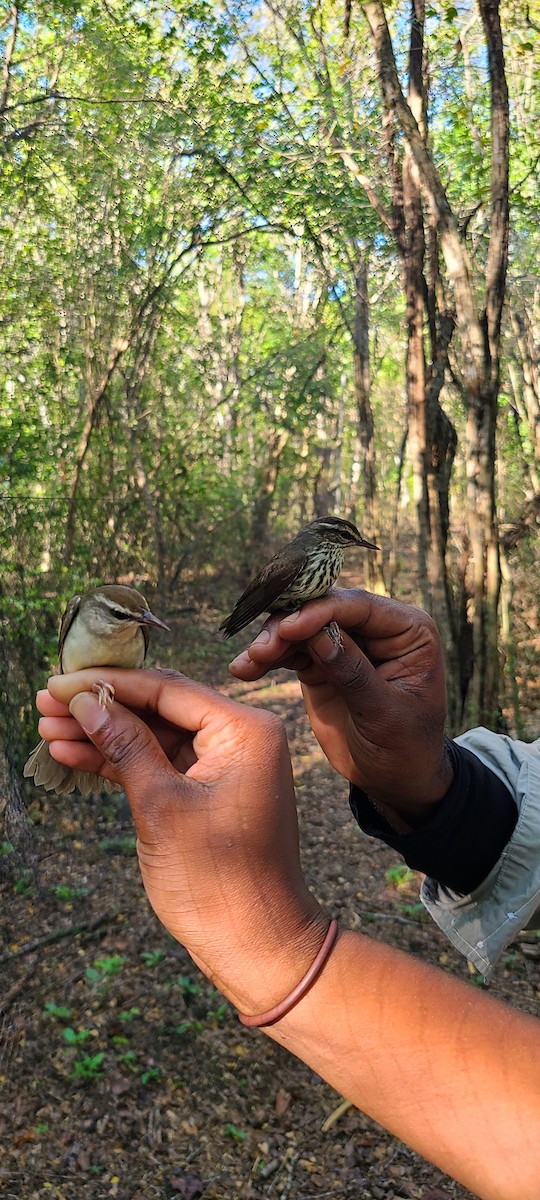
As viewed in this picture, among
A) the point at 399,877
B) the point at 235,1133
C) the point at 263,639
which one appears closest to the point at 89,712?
the point at 263,639

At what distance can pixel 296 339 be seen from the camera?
1572 centimetres

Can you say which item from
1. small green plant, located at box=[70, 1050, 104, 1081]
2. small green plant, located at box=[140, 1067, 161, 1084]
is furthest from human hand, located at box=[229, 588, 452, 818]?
small green plant, located at box=[70, 1050, 104, 1081]

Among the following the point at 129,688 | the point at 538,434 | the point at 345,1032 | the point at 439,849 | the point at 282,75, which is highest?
the point at 282,75

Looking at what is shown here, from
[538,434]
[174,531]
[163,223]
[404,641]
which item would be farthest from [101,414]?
[404,641]

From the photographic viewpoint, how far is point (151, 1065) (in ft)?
14.1

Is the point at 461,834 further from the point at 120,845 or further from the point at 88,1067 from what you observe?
the point at 120,845

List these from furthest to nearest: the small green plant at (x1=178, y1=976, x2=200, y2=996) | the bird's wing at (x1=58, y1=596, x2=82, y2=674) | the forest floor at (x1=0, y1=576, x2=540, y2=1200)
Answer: the small green plant at (x1=178, y1=976, x2=200, y2=996) → the forest floor at (x1=0, y1=576, x2=540, y2=1200) → the bird's wing at (x1=58, y1=596, x2=82, y2=674)

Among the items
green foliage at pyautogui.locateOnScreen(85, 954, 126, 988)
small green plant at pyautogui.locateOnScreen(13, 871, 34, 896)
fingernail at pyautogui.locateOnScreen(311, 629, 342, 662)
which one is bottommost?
green foliage at pyautogui.locateOnScreen(85, 954, 126, 988)

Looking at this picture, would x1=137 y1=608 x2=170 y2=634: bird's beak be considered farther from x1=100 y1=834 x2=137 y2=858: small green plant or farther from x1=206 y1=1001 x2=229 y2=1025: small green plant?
x1=100 y1=834 x2=137 y2=858: small green plant

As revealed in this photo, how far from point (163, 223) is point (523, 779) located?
9.48 m

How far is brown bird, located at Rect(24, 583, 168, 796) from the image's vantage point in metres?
2.41

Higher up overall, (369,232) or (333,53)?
(333,53)

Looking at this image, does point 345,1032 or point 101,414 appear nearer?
point 345,1032

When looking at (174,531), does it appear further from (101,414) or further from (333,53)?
(333,53)
